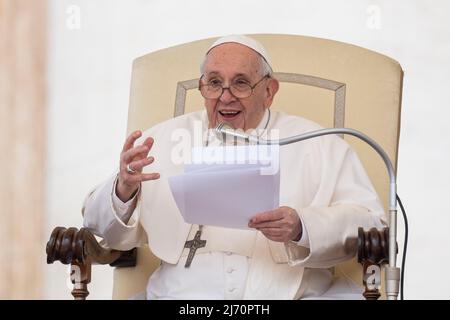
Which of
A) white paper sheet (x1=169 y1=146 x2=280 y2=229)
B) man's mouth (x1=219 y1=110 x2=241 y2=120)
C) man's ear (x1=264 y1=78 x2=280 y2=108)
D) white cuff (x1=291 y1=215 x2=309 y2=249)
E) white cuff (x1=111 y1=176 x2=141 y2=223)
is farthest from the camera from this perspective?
man's ear (x1=264 y1=78 x2=280 y2=108)

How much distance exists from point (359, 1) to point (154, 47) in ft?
2.84

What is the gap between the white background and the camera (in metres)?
3.96

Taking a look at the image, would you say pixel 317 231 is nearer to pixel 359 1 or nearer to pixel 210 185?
pixel 210 185

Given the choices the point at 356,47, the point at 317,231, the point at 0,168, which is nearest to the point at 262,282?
the point at 317,231

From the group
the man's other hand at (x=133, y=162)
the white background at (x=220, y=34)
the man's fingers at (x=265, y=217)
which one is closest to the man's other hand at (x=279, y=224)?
the man's fingers at (x=265, y=217)

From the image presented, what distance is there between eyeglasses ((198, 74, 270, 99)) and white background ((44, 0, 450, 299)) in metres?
0.66

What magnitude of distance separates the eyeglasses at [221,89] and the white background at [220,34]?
658mm

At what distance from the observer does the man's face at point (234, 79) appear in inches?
139

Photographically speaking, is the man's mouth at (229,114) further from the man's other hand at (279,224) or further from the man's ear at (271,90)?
the man's other hand at (279,224)

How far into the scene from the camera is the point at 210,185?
2.99m

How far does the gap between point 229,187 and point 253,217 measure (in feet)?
0.42

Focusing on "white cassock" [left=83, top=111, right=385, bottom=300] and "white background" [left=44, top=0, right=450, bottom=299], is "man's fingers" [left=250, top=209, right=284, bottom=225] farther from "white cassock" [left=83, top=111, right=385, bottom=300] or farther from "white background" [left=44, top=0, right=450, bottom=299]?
"white background" [left=44, top=0, right=450, bottom=299]

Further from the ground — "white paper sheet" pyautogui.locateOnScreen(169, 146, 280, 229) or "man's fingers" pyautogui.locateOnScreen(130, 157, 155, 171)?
"man's fingers" pyautogui.locateOnScreen(130, 157, 155, 171)

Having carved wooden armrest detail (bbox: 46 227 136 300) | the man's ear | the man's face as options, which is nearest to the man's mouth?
the man's face
